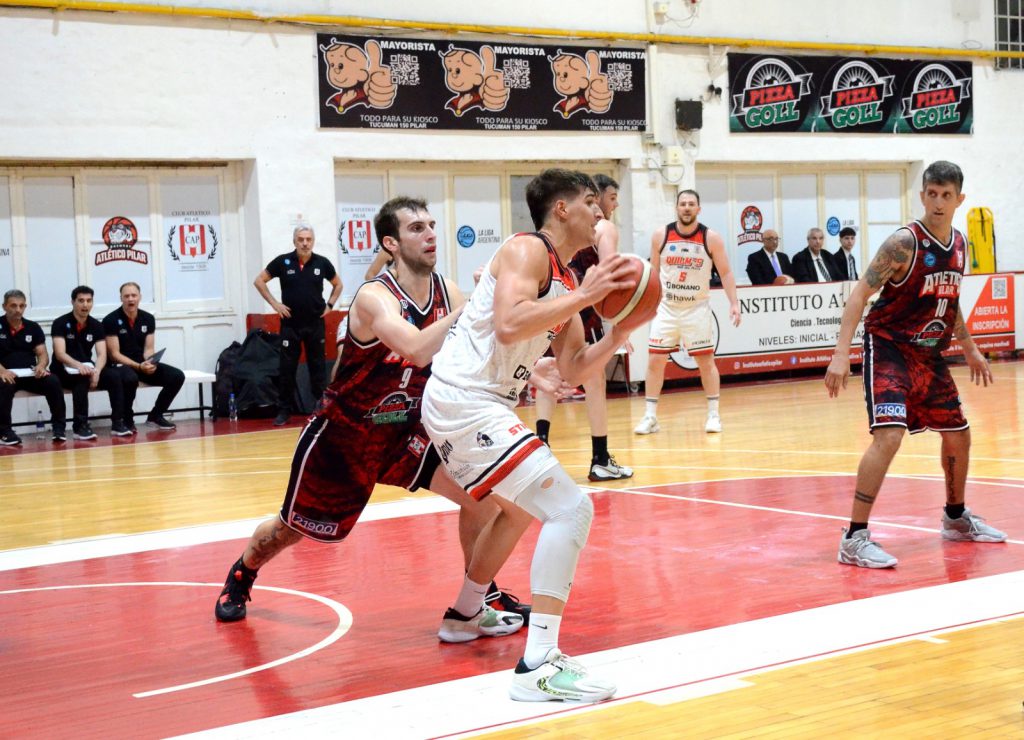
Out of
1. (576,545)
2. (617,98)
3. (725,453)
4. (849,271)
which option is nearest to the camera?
(576,545)

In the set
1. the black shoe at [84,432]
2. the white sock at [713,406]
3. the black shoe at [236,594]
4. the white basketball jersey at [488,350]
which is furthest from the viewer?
the black shoe at [84,432]

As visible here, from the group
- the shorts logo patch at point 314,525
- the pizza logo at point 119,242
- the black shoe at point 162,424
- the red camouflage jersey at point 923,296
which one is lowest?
the black shoe at point 162,424

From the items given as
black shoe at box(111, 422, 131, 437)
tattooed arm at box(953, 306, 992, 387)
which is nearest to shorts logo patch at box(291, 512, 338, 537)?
tattooed arm at box(953, 306, 992, 387)

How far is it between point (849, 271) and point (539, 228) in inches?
573

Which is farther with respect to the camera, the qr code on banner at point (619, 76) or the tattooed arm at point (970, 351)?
the qr code on banner at point (619, 76)

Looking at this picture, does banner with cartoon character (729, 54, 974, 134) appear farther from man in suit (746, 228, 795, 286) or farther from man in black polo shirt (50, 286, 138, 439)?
man in black polo shirt (50, 286, 138, 439)

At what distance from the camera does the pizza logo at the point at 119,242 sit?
1448 centimetres

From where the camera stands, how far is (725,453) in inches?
395

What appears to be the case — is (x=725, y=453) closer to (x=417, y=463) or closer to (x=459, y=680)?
(x=417, y=463)

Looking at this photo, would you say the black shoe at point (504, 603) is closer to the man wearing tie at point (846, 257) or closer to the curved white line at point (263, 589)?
the curved white line at point (263, 589)

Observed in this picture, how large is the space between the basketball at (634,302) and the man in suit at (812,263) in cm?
1365

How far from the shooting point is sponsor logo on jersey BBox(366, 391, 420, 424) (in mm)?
5215

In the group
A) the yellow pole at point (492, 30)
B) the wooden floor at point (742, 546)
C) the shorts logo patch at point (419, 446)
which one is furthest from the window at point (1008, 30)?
the shorts logo patch at point (419, 446)

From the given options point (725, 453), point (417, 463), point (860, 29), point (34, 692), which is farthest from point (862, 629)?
point (860, 29)
